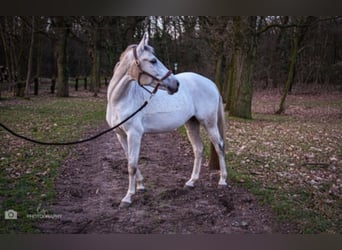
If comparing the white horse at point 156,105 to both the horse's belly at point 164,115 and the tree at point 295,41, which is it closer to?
the horse's belly at point 164,115

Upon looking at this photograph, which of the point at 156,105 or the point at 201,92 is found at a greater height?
the point at 201,92

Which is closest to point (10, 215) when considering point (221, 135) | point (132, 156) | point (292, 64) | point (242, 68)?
point (132, 156)

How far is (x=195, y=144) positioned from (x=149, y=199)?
2.19 feet

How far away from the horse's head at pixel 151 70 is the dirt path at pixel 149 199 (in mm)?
803

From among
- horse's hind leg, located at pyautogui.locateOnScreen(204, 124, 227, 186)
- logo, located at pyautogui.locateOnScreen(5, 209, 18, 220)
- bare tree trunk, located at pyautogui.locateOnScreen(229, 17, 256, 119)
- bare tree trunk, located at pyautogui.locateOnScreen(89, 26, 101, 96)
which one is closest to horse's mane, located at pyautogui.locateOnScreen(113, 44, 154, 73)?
bare tree trunk, located at pyautogui.locateOnScreen(89, 26, 101, 96)

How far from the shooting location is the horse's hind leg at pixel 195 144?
3.12m

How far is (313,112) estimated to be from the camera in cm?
350

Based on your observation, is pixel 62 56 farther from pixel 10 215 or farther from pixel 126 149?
pixel 10 215

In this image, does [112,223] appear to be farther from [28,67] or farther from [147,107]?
[28,67]

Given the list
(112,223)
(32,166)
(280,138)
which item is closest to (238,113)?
(280,138)

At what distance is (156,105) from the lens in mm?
2879

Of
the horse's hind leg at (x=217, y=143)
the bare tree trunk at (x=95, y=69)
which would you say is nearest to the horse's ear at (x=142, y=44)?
the bare tree trunk at (x=95, y=69)

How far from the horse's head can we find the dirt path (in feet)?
2.64

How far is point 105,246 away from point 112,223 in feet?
0.59
